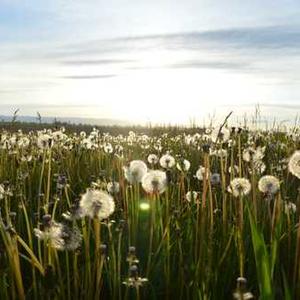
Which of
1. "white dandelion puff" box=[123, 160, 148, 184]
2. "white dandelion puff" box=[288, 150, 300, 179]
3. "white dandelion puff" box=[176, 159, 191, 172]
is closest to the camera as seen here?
"white dandelion puff" box=[288, 150, 300, 179]

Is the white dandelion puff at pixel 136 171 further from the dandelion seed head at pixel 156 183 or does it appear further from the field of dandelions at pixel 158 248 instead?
the dandelion seed head at pixel 156 183

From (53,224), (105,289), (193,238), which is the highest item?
(53,224)

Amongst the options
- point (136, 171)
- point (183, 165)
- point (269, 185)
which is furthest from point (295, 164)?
point (183, 165)

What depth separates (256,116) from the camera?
8961mm

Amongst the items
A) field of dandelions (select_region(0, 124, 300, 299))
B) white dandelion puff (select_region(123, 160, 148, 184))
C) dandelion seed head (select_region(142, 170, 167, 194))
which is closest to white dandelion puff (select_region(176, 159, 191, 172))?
field of dandelions (select_region(0, 124, 300, 299))

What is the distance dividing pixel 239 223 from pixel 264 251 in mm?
545

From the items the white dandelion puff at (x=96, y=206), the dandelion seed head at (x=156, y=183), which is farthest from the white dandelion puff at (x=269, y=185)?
the white dandelion puff at (x=96, y=206)

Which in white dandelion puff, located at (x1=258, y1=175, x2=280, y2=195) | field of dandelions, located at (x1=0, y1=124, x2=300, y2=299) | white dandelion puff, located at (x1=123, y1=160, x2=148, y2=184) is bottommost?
field of dandelions, located at (x1=0, y1=124, x2=300, y2=299)

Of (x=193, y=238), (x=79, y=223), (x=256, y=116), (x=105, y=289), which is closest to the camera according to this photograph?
(x=105, y=289)

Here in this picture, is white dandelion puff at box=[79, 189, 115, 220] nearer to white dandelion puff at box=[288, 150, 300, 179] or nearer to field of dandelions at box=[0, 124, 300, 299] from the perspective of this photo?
field of dandelions at box=[0, 124, 300, 299]

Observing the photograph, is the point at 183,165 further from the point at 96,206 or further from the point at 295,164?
the point at 96,206

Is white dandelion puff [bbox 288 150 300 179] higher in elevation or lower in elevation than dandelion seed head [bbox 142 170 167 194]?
higher

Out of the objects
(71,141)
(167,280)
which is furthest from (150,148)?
(167,280)

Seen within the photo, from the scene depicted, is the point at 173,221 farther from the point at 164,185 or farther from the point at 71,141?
the point at 71,141
